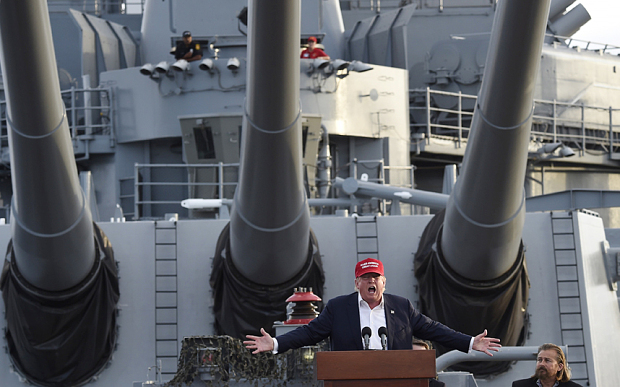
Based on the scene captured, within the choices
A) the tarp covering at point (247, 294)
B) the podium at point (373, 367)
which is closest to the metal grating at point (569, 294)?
the tarp covering at point (247, 294)

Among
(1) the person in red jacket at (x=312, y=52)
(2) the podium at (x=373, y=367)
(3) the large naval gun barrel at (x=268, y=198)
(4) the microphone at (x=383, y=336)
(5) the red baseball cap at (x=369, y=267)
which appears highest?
(1) the person in red jacket at (x=312, y=52)

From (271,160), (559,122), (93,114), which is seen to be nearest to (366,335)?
(271,160)

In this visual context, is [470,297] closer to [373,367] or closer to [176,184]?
[176,184]

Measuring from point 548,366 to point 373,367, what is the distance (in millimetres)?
983

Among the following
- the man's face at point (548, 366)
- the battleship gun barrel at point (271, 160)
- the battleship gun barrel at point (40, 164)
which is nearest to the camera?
the man's face at point (548, 366)

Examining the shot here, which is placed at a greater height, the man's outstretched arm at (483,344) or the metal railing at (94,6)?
the metal railing at (94,6)

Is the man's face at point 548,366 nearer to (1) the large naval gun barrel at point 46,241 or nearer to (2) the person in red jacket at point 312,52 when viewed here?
(1) the large naval gun barrel at point 46,241

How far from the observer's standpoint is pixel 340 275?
7246mm

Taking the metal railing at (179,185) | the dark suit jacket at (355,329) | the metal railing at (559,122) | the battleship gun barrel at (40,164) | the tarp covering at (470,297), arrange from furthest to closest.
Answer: the metal railing at (559,122) → the metal railing at (179,185) → the tarp covering at (470,297) → the battleship gun barrel at (40,164) → the dark suit jacket at (355,329)

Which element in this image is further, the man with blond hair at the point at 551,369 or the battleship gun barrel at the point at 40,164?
the battleship gun barrel at the point at 40,164

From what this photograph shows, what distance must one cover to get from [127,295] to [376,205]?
123 inches

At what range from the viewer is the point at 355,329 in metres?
3.49

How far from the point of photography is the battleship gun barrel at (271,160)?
4.75m

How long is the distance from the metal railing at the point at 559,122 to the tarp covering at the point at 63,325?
223 inches
